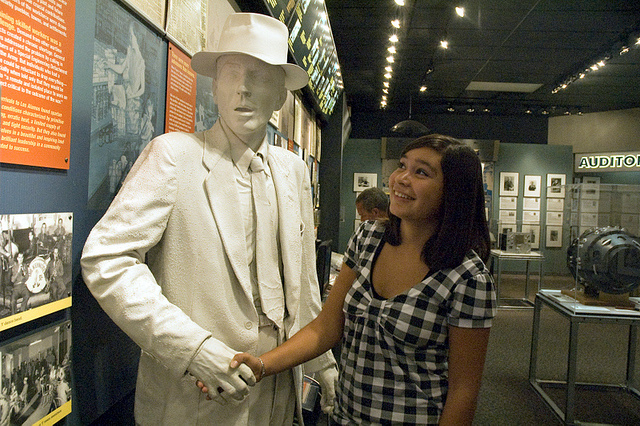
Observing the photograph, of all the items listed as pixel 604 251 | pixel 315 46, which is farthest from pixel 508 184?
pixel 315 46

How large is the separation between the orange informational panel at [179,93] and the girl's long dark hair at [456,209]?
1.01m

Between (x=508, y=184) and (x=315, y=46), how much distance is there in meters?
8.62

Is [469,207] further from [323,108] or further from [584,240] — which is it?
[323,108]

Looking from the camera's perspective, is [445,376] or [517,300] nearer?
[445,376]

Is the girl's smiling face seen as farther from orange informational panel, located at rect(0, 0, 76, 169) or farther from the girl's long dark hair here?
orange informational panel, located at rect(0, 0, 76, 169)

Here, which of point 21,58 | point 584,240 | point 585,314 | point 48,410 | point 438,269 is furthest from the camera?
point 584,240

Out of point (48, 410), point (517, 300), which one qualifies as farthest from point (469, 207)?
point (517, 300)

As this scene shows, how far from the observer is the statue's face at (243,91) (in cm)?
142

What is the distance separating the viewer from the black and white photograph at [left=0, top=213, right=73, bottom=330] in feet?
3.30

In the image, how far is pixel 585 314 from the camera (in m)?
3.40

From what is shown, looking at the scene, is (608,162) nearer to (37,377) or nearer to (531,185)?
(531,185)

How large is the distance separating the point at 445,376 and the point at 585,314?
2656 mm

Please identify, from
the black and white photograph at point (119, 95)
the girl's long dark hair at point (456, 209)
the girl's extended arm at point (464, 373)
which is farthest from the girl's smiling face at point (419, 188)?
the black and white photograph at point (119, 95)

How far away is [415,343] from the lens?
4.19 feet
